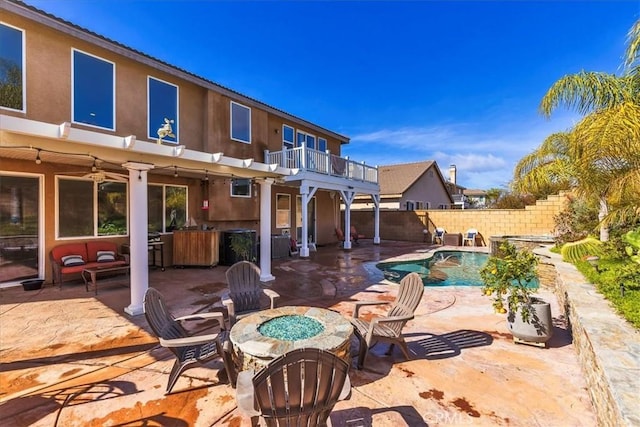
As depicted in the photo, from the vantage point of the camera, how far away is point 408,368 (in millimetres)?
3877

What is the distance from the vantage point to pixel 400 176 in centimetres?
2547

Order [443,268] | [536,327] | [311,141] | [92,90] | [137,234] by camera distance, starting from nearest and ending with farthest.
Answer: [536,327] → [137,234] → [92,90] → [443,268] → [311,141]

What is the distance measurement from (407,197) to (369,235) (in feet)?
15.4

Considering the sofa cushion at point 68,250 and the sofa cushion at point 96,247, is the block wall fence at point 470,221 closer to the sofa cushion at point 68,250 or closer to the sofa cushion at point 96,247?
the sofa cushion at point 96,247

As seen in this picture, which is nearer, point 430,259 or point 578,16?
point 578,16

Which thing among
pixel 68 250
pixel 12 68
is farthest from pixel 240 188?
pixel 12 68

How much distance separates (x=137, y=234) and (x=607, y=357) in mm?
6793

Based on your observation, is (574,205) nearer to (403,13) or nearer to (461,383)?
(403,13)

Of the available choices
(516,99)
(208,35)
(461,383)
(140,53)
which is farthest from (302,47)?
(461,383)

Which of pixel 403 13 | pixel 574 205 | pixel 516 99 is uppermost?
pixel 403 13

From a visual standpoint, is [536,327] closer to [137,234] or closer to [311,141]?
[137,234]

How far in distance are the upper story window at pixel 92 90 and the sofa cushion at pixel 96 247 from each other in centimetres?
319

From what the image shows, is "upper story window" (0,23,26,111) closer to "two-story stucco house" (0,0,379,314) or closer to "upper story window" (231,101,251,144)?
"two-story stucco house" (0,0,379,314)

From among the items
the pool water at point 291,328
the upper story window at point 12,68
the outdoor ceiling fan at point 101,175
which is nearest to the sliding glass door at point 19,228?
the outdoor ceiling fan at point 101,175
